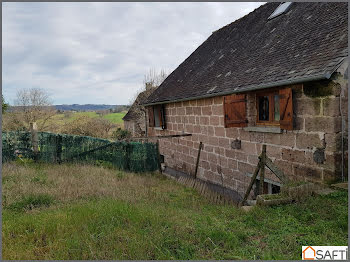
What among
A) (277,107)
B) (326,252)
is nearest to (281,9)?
(277,107)

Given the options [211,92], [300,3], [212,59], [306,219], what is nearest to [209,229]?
[306,219]

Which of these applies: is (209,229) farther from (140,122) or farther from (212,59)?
(140,122)

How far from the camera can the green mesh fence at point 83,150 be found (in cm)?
1147

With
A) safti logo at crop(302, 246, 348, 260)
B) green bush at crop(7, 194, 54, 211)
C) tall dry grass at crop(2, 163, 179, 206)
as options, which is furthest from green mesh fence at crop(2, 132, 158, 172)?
safti logo at crop(302, 246, 348, 260)

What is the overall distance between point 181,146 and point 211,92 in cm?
350

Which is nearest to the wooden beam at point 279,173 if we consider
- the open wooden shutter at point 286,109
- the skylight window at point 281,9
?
the open wooden shutter at point 286,109

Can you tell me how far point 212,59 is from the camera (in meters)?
11.1

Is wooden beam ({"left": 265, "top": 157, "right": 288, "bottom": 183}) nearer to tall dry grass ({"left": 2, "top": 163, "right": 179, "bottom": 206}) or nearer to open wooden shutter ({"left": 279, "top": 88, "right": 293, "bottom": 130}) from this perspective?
open wooden shutter ({"left": 279, "top": 88, "right": 293, "bottom": 130})

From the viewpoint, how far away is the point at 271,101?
6.34 m

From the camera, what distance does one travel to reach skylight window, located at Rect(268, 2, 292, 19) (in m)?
8.79

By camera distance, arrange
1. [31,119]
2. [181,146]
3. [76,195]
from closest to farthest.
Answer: [76,195] → [181,146] → [31,119]

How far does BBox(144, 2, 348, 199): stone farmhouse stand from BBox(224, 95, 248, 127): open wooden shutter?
0.09ft

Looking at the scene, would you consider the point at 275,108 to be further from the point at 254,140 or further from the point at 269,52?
the point at 269,52

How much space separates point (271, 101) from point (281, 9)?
4.59 m
